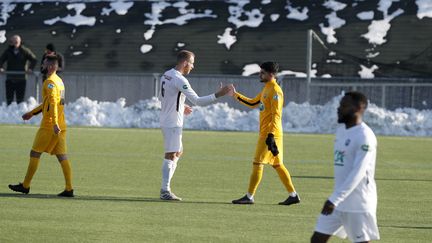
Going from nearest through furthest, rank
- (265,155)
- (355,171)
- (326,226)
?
(355,171)
(326,226)
(265,155)

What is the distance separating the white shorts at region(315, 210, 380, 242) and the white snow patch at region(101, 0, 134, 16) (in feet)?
116

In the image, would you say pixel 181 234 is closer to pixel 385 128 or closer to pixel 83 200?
pixel 83 200

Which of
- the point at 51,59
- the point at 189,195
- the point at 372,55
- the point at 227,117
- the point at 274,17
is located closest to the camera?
the point at 51,59

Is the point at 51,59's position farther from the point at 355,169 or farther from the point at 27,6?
the point at 27,6

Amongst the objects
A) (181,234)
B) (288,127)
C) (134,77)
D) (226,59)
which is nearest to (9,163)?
(181,234)

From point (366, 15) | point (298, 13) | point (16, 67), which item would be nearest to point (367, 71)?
point (366, 15)

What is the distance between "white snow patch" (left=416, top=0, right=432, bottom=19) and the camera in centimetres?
3862

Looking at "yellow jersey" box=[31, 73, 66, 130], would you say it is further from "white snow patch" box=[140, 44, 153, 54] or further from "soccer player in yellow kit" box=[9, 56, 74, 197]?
"white snow patch" box=[140, 44, 153, 54]

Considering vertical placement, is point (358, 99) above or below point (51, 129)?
above

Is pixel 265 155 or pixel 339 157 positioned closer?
pixel 339 157

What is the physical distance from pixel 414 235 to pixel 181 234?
2.38m

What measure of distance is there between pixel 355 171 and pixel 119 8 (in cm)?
3591

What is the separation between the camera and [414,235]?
1122cm

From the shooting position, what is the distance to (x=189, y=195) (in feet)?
47.2
